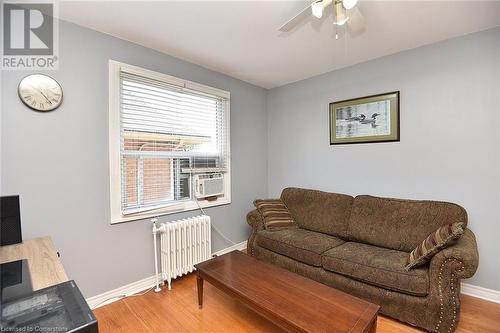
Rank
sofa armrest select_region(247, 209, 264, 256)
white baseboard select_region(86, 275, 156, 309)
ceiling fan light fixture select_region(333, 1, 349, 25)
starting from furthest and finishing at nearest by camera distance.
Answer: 1. sofa armrest select_region(247, 209, 264, 256)
2. white baseboard select_region(86, 275, 156, 309)
3. ceiling fan light fixture select_region(333, 1, 349, 25)

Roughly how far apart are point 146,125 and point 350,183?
2495mm

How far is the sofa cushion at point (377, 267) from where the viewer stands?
1.77 metres

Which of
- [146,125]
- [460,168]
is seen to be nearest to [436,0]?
[460,168]

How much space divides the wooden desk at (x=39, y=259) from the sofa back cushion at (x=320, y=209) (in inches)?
95.6

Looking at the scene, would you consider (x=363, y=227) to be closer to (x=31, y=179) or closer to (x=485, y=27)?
(x=485, y=27)

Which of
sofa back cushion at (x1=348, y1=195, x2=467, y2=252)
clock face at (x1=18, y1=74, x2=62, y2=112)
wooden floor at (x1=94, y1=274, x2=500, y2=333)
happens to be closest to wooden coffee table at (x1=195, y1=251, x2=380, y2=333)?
wooden floor at (x1=94, y1=274, x2=500, y2=333)

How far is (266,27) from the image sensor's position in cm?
209

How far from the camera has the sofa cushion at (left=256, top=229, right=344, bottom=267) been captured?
2.31m

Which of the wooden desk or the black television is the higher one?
the black television

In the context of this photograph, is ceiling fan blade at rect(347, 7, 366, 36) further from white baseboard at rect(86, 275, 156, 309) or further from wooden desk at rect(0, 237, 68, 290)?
white baseboard at rect(86, 275, 156, 309)

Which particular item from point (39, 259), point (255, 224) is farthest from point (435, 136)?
point (39, 259)

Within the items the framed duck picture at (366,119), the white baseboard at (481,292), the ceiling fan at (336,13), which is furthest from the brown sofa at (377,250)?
the ceiling fan at (336,13)
